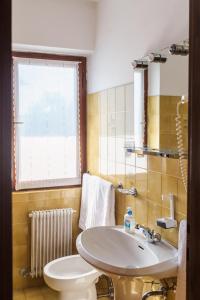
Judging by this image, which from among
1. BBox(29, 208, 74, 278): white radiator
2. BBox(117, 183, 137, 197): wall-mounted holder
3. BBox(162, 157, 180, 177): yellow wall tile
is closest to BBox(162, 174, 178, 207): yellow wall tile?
BBox(162, 157, 180, 177): yellow wall tile

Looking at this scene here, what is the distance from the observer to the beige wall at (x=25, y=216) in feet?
9.64

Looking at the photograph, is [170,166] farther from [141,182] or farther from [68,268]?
[68,268]

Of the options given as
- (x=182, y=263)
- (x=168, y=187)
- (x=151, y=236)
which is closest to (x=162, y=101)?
(x=168, y=187)

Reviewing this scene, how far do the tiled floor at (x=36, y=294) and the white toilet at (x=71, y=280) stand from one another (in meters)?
0.46

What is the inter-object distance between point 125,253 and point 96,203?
0.71 metres

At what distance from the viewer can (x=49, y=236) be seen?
2998 millimetres

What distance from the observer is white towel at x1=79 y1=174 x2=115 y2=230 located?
2592mm

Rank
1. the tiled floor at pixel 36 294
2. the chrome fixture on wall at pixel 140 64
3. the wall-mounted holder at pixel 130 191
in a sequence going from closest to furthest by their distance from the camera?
the chrome fixture on wall at pixel 140 64 → the wall-mounted holder at pixel 130 191 → the tiled floor at pixel 36 294

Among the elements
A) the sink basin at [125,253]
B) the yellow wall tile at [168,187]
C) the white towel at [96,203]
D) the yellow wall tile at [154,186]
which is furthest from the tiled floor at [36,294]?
the yellow wall tile at [168,187]

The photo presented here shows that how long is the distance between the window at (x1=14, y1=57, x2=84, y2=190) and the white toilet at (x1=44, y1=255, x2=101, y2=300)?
31.6 inches

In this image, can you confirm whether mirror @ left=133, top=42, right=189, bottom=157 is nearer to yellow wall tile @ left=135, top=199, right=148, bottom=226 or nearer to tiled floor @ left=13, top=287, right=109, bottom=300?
yellow wall tile @ left=135, top=199, right=148, bottom=226

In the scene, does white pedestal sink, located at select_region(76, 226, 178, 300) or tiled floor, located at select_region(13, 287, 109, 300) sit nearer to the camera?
white pedestal sink, located at select_region(76, 226, 178, 300)

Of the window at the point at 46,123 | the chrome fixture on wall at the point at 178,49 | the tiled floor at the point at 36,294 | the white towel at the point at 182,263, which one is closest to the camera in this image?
the white towel at the point at 182,263

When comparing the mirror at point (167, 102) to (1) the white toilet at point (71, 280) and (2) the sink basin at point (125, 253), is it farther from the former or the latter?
(1) the white toilet at point (71, 280)
